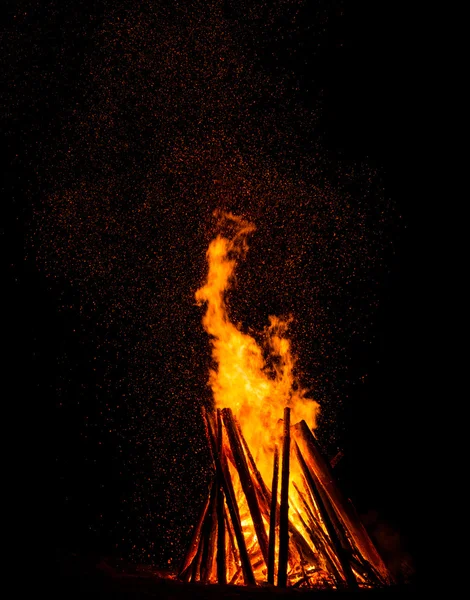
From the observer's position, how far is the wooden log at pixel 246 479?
3.37 meters

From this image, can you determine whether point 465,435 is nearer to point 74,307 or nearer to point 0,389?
point 74,307

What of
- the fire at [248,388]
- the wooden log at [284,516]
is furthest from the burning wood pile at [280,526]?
the fire at [248,388]

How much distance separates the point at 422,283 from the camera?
7.49m

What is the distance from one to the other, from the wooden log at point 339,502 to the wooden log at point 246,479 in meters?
0.47

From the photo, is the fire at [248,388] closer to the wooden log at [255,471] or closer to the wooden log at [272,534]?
the wooden log at [255,471]

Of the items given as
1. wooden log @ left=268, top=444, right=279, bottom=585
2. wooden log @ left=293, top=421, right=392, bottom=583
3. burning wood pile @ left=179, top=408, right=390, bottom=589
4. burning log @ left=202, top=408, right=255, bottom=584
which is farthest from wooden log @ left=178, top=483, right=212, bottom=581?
wooden log @ left=293, top=421, right=392, bottom=583

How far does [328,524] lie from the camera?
10.7 feet

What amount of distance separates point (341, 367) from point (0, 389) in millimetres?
6069

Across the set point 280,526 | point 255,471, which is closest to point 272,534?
point 280,526

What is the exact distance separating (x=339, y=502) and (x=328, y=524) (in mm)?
247

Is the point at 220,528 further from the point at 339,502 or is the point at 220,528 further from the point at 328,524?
the point at 339,502

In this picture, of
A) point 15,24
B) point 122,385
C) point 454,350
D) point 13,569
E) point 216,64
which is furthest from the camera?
point 122,385

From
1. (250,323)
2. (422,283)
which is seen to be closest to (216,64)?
(250,323)

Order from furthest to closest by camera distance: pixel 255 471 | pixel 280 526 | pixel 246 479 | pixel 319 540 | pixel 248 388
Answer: pixel 248 388 → pixel 255 471 → pixel 246 479 → pixel 319 540 → pixel 280 526
